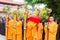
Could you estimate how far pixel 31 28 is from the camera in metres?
7.09

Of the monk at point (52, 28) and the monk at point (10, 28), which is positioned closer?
the monk at point (52, 28)

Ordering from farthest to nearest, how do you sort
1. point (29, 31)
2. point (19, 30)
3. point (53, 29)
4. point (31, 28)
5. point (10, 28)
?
point (10, 28), point (19, 30), point (29, 31), point (31, 28), point (53, 29)

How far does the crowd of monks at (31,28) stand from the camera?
22.3ft

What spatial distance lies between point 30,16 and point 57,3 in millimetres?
3564

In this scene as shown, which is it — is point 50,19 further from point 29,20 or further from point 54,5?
point 54,5

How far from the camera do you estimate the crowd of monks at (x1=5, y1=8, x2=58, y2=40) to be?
6809 millimetres

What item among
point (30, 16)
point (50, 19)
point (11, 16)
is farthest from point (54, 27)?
point (11, 16)

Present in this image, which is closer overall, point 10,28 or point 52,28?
point 52,28

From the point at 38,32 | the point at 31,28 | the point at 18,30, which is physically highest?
the point at 31,28

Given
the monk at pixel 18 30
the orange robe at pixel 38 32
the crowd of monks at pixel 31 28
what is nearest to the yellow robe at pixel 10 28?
the crowd of monks at pixel 31 28

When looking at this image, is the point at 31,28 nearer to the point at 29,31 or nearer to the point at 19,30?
the point at 29,31

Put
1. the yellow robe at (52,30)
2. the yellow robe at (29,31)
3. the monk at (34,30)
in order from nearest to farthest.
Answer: the yellow robe at (52,30), the monk at (34,30), the yellow robe at (29,31)

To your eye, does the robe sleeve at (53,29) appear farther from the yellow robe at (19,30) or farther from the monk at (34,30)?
the yellow robe at (19,30)

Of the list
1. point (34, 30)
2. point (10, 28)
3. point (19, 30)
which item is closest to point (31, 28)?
point (34, 30)
